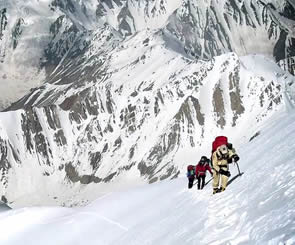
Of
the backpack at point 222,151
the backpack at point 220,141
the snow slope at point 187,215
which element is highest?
the backpack at point 220,141

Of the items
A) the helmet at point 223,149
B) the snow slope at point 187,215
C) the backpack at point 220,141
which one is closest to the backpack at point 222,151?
the helmet at point 223,149

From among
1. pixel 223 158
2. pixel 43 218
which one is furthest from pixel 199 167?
pixel 43 218

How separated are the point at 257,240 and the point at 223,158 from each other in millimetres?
10832

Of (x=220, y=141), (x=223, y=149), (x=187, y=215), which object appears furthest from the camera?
(x=187, y=215)

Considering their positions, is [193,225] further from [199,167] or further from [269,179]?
[199,167]

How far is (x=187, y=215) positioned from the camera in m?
29.0

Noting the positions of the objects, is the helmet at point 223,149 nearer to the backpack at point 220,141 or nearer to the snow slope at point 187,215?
the backpack at point 220,141

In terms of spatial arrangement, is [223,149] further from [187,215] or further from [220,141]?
[187,215]

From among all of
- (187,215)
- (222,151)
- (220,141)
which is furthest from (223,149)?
(187,215)

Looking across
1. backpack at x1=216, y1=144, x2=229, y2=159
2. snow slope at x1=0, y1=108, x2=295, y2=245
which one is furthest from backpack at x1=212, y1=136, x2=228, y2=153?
snow slope at x1=0, y1=108, x2=295, y2=245

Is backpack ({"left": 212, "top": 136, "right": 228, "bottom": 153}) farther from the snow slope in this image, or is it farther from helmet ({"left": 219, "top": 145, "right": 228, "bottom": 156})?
the snow slope

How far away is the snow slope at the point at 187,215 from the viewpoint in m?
18.8

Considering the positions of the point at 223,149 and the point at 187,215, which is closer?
the point at 223,149

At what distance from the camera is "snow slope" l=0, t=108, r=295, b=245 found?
18.8 metres
